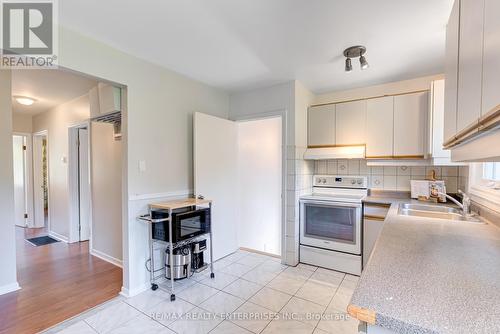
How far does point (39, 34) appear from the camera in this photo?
67.7 inches

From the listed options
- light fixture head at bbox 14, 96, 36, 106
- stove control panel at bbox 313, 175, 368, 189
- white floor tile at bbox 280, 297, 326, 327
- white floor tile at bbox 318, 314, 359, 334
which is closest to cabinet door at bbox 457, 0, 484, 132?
white floor tile at bbox 318, 314, 359, 334

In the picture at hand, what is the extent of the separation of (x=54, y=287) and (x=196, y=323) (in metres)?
1.71

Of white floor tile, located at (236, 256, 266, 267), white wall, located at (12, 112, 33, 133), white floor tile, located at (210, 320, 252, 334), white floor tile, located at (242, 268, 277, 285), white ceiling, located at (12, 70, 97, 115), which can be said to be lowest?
white floor tile, located at (236, 256, 266, 267)

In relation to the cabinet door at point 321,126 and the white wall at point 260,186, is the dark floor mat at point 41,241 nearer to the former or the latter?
the white wall at point 260,186

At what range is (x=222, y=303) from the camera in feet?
7.05

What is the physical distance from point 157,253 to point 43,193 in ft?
12.4

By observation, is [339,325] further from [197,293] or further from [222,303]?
[197,293]

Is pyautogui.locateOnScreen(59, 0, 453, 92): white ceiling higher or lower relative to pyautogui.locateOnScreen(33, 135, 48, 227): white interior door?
higher

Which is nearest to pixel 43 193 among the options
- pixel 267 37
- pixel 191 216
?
pixel 191 216

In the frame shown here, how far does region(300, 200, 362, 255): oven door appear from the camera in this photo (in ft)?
8.80

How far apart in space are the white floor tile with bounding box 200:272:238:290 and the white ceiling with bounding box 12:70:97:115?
2516 millimetres

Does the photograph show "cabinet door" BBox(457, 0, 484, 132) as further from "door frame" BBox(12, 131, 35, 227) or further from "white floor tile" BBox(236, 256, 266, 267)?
"door frame" BBox(12, 131, 35, 227)

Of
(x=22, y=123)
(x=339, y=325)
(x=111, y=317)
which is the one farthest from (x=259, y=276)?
(x=22, y=123)

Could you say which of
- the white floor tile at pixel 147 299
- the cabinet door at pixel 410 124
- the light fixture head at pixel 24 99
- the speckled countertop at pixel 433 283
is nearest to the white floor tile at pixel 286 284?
the white floor tile at pixel 147 299
